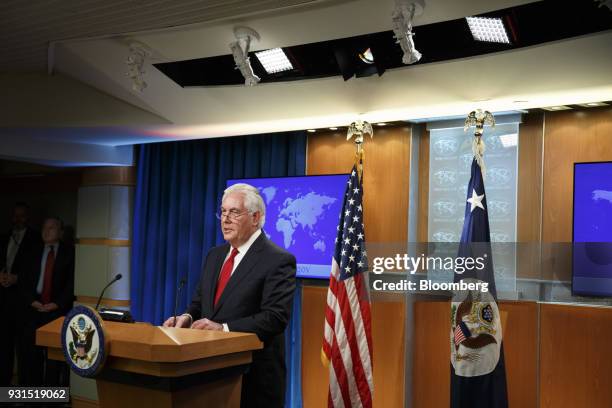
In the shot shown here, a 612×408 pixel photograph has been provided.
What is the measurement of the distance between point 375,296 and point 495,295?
1013mm

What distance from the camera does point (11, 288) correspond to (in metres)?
6.54

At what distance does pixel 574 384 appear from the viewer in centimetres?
391

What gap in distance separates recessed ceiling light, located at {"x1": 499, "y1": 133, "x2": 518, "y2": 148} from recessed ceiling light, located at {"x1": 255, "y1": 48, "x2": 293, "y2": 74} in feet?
4.79

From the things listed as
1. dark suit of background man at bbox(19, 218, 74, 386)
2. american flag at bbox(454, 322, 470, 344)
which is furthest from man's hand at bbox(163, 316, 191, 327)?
dark suit of background man at bbox(19, 218, 74, 386)

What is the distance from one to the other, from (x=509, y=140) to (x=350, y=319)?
5.12ft

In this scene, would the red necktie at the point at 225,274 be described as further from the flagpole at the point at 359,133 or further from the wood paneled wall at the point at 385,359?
the wood paneled wall at the point at 385,359

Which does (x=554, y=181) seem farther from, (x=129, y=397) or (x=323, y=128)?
(x=129, y=397)

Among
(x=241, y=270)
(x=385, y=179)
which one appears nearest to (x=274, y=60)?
(x=385, y=179)

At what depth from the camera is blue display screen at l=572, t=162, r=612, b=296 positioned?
12.5 ft

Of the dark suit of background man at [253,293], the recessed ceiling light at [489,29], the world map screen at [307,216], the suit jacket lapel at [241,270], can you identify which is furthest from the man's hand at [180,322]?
the world map screen at [307,216]

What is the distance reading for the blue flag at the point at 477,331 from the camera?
3.86 metres

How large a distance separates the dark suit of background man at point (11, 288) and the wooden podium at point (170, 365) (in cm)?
442

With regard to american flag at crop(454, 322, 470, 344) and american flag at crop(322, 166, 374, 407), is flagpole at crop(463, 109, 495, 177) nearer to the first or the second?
american flag at crop(322, 166, 374, 407)

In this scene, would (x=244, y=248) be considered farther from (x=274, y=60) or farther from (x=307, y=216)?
(x=307, y=216)
